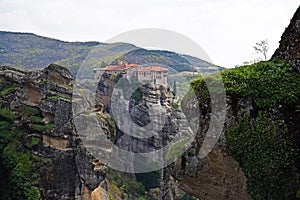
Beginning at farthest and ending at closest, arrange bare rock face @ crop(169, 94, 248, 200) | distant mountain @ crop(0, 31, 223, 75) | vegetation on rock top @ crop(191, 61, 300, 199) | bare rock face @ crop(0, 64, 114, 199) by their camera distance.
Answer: distant mountain @ crop(0, 31, 223, 75) < bare rock face @ crop(0, 64, 114, 199) < bare rock face @ crop(169, 94, 248, 200) < vegetation on rock top @ crop(191, 61, 300, 199)

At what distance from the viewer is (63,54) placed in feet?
250

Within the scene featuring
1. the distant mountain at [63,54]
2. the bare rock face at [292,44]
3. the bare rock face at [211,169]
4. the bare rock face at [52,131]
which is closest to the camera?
the bare rock face at [292,44]

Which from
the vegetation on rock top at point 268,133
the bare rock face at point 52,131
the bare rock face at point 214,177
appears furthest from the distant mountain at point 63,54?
the vegetation on rock top at point 268,133

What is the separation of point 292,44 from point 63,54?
72652 mm

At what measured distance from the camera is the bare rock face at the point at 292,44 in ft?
22.4

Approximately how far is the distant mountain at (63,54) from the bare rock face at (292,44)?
103 ft

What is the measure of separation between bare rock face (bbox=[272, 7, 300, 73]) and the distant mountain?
3135 centimetres

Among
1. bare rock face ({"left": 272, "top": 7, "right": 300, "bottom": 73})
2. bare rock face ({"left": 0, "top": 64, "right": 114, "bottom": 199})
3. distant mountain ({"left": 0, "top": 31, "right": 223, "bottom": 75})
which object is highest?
distant mountain ({"left": 0, "top": 31, "right": 223, "bottom": 75})

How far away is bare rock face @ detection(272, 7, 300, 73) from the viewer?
682cm

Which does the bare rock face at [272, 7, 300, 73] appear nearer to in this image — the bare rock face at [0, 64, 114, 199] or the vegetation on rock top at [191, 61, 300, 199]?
the vegetation on rock top at [191, 61, 300, 199]

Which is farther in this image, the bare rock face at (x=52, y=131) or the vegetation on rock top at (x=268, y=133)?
the bare rock face at (x=52, y=131)

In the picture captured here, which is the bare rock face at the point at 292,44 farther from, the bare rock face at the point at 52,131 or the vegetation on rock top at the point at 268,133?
the bare rock face at the point at 52,131

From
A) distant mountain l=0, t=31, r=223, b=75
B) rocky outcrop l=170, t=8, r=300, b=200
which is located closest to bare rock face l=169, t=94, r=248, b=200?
rocky outcrop l=170, t=8, r=300, b=200

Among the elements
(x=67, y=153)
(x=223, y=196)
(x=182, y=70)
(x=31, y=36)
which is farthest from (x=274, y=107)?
(x=31, y=36)
